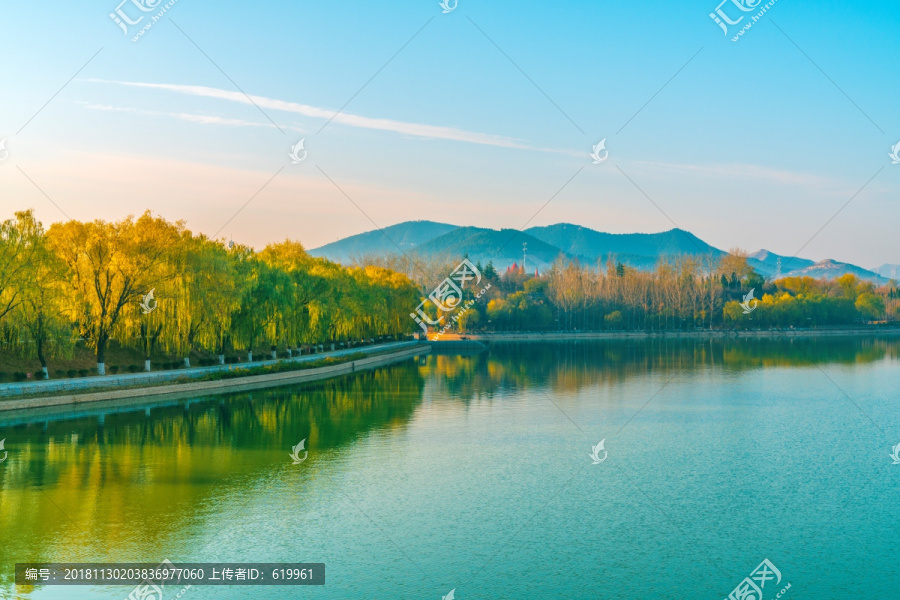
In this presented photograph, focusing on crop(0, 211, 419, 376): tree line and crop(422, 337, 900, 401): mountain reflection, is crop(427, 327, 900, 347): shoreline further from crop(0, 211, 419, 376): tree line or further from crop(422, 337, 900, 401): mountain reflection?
crop(0, 211, 419, 376): tree line

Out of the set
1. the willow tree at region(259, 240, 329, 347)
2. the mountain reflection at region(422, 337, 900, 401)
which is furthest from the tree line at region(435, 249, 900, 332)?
the willow tree at region(259, 240, 329, 347)

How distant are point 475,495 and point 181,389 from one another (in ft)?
74.8

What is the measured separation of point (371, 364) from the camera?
5953 cm

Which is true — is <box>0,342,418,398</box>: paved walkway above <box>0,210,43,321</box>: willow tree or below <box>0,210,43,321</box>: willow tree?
below

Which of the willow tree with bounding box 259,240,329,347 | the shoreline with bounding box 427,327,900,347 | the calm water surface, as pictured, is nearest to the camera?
the calm water surface

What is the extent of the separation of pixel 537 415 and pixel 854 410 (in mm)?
15100

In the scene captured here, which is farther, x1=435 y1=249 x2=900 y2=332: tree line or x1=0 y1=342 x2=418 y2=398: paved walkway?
x1=435 y1=249 x2=900 y2=332: tree line

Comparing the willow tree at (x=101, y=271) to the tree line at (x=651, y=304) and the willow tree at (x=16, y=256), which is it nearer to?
the willow tree at (x=16, y=256)

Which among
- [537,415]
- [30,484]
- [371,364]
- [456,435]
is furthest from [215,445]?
[371,364]

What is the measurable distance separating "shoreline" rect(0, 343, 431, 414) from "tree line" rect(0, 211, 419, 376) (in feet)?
12.0

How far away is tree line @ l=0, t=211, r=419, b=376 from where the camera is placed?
34.0m

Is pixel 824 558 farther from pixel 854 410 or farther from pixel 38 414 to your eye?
pixel 38 414

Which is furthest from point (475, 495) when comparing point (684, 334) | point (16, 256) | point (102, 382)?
point (684, 334)

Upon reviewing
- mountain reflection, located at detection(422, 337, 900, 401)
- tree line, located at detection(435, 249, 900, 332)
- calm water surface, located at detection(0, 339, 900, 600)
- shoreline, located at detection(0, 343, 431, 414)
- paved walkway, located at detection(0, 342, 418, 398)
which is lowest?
calm water surface, located at detection(0, 339, 900, 600)
